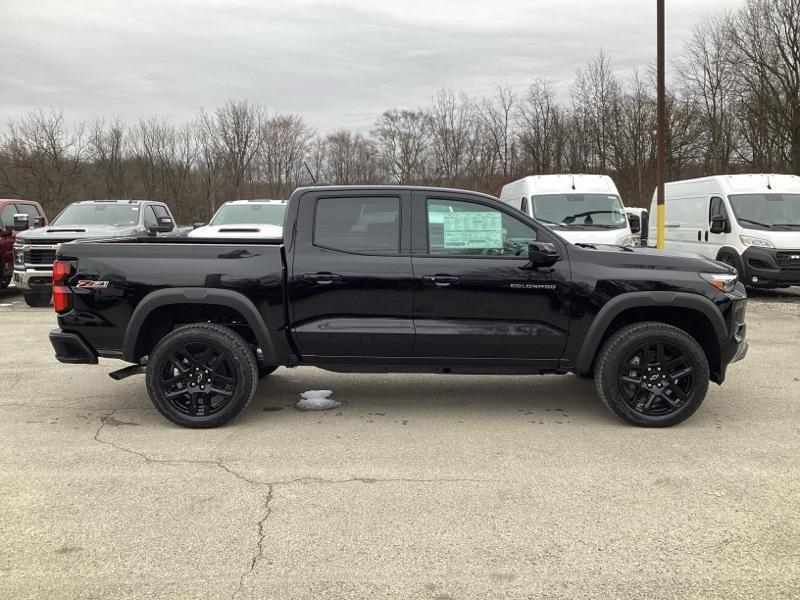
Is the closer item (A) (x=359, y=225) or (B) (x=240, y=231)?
(A) (x=359, y=225)

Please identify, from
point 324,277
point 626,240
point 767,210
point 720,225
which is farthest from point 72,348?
point 767,210

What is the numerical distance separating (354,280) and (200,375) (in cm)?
140

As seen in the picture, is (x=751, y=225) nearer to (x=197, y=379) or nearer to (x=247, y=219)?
(x=247, y=219)

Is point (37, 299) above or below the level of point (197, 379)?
above

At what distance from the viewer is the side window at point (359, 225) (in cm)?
492

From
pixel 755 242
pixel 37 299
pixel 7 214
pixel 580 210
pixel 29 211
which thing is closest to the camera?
pixel 755 242

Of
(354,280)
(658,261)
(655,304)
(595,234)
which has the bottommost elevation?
(655,304)

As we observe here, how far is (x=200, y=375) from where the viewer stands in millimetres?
4891

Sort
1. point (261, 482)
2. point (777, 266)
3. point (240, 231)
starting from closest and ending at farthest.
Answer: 1. point (261, 482)
2. point (240, 231)
3. point (777, 266)

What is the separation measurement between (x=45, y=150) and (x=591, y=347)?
3861 centimetres

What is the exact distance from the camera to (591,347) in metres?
4.81

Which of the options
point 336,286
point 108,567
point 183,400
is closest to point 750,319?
point 336,286

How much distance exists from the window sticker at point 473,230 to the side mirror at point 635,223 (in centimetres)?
869

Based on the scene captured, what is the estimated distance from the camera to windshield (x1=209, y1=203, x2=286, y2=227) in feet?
38.3
